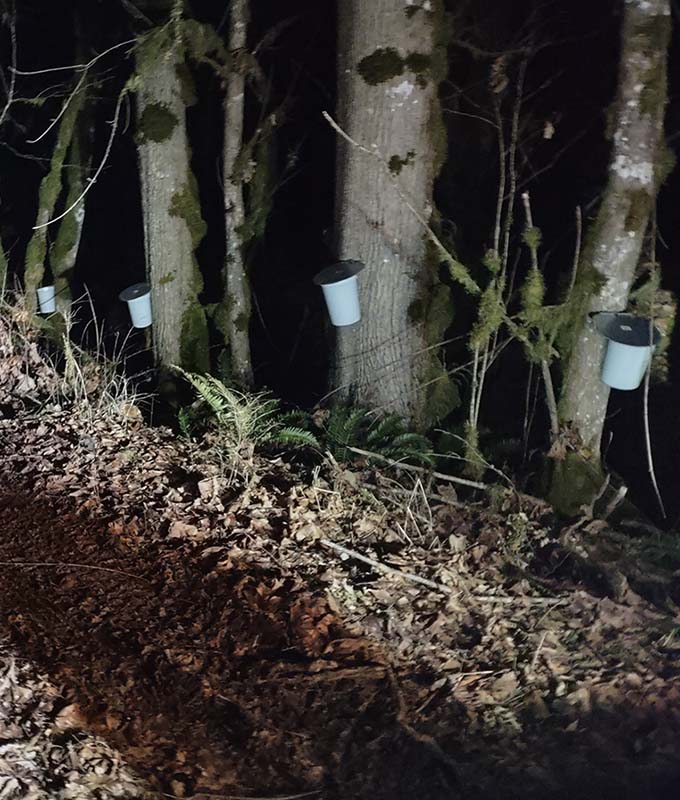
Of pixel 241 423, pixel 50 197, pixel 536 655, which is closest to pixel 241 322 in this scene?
pixel 241 423

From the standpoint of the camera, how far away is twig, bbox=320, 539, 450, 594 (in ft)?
14.7

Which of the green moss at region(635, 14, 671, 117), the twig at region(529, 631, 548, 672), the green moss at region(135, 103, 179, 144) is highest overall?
the green moss at region(635, 14, 671, 117)

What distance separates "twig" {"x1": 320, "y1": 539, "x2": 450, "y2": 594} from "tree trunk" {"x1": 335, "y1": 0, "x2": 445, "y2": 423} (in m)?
1.87

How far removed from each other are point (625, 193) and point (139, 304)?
15.1ft

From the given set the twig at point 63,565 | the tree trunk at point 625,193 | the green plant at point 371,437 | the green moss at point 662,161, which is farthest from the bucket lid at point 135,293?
the green moss at point 662,161

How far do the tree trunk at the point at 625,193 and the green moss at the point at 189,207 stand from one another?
3787 mm

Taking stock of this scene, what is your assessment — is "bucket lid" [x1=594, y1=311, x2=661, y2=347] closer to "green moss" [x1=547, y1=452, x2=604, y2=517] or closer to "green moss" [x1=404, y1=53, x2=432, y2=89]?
"green moss" [x1=547, y1=452, x2=604, y2=517]

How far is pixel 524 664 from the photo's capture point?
404cm

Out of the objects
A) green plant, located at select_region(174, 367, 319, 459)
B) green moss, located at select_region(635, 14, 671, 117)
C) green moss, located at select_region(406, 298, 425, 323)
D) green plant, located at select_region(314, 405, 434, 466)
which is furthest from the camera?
green moss, located at select_region(406, 298, 425, 323)

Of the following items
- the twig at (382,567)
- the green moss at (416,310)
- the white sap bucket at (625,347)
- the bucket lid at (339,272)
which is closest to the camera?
the twig at (382,567)

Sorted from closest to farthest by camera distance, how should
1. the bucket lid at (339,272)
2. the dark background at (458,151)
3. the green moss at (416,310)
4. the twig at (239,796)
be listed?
the twig at (239,796) < the bucket lid at (339,272) < the green moss at (416,310) < the dark background at (458,151)

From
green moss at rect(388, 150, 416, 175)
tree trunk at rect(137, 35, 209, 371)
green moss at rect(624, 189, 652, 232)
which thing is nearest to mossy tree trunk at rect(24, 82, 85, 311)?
tree trunk at rect(137, 35, 209, 371)

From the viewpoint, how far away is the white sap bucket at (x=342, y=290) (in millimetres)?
5797

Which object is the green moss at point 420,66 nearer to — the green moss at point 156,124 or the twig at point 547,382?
the twig at point 547,382
